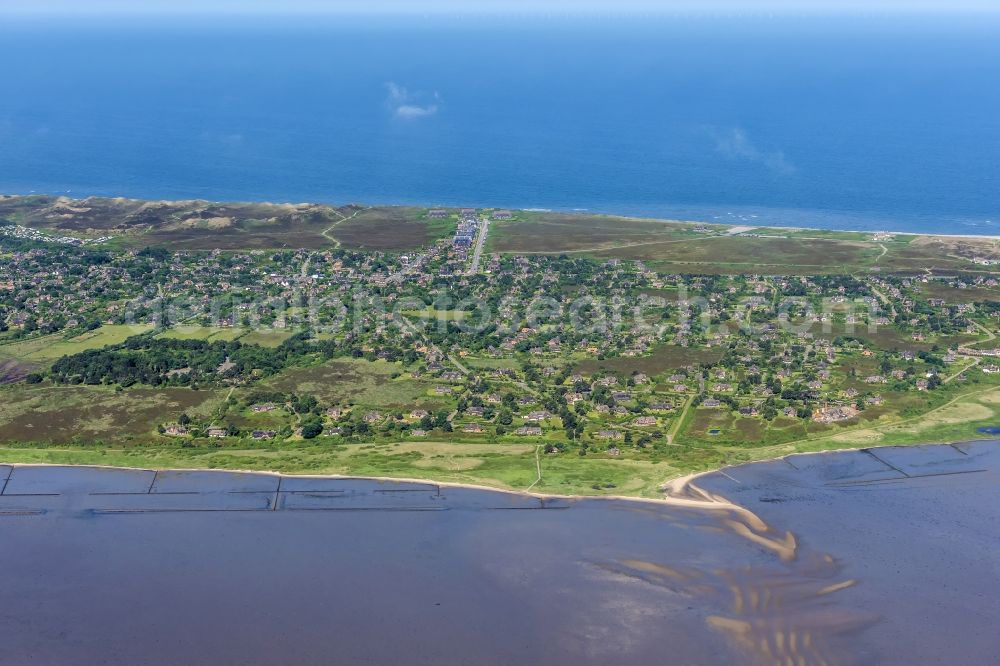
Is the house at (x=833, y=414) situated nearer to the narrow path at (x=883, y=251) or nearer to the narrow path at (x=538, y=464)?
the narrow path at (x=538, y=464)

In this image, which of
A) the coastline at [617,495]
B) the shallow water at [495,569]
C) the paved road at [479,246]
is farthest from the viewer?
the paved road at [479,246]

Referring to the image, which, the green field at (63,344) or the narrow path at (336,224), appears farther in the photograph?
the narrow path at (336,224)

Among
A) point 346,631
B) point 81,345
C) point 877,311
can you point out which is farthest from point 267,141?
point 346,631

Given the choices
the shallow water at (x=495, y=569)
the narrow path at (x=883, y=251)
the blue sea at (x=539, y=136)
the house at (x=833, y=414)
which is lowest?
the shallow water at (x=495, y=569)

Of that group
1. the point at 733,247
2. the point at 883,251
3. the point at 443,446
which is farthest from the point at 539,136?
the point at 443,446

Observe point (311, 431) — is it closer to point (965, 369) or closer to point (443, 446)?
point (443, 446)

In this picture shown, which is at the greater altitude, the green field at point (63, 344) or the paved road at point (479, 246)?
the paved road at point (479, 246)

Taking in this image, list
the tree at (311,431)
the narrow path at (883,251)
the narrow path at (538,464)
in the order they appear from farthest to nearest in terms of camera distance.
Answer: the narrow path at (883,251), the tree at (311,431), the narrow path at (538,464)

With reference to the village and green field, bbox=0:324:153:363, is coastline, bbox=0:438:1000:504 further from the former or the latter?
green field, bbox=0:324:153:363

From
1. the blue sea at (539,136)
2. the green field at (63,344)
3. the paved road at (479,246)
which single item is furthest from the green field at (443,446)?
the blue sea at (539,136)
